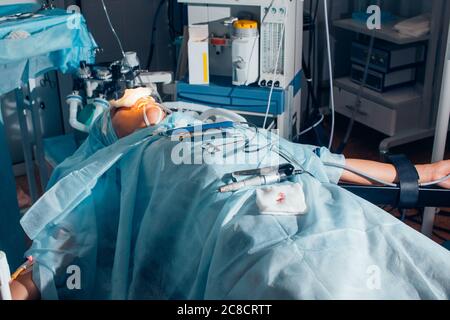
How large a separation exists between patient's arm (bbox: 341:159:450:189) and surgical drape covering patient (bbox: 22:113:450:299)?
7 cm

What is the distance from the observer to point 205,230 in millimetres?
1087

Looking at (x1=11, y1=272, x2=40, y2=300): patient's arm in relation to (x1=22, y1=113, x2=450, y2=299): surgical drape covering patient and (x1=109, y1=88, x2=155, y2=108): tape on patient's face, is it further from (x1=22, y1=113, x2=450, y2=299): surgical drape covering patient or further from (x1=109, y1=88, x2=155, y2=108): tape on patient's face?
(x1=109, y1=88, x2=155, y2=108): tape on patient's face

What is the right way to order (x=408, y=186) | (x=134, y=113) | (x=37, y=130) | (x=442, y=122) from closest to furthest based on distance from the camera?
(x=408, y=186)
(x=134, y=113)
(x=442, y=122)
(x=37, y=130)

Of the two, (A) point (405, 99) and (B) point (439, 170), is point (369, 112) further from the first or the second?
(B) point (439, 170)

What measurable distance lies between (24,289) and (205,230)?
1.24 feet

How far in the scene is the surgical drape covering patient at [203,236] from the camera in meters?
0.87

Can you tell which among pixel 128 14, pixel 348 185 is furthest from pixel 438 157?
pixel 128 14

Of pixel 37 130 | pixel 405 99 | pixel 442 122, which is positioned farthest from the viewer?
pixel 405 99

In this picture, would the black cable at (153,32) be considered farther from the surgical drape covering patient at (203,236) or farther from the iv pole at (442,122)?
the iv pole at (442,122)

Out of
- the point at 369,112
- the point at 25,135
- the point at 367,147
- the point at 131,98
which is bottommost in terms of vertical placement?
the point at 367,147

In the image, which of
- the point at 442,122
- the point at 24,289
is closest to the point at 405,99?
the point at 442,122

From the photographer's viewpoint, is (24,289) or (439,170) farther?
(439,170)

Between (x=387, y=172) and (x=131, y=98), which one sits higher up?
(x=131, y=98)

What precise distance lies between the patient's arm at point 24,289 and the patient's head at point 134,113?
18.6 inches
